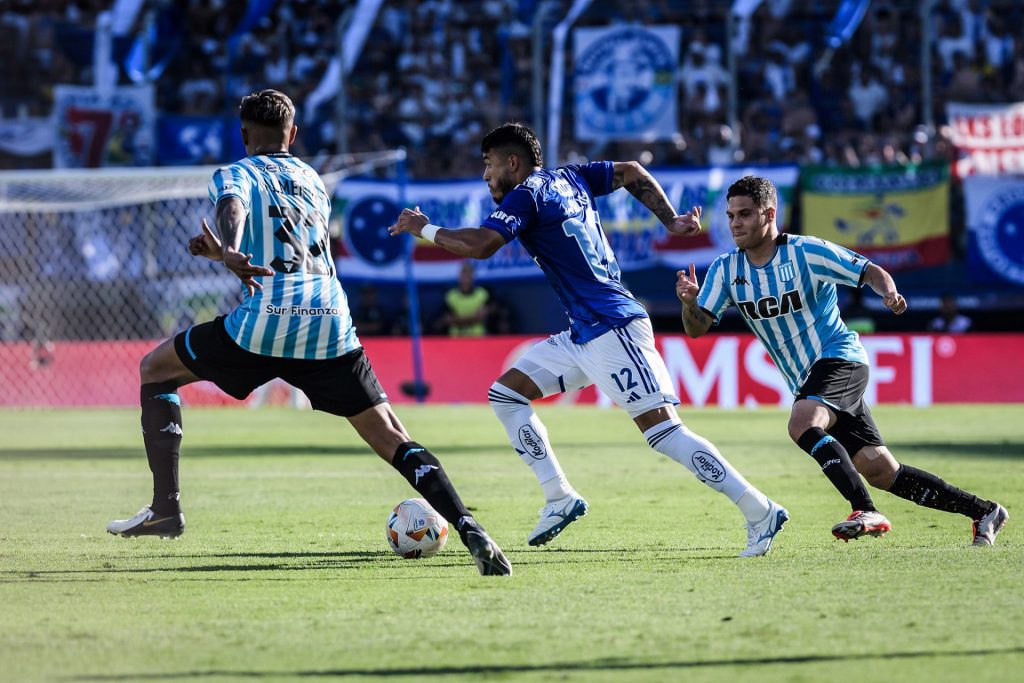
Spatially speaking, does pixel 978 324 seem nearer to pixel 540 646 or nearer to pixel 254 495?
pixel 254 495

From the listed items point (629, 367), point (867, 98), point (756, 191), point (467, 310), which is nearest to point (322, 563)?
point (629, 367)

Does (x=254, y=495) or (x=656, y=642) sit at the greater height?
(x=656, y=642)

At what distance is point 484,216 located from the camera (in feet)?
74.4

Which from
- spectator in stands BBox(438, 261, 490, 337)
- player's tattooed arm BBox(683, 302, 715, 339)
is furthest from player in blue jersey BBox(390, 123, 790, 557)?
spectator in stands BBox(438, 261, 490, 337)

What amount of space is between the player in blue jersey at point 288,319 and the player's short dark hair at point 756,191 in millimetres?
2110

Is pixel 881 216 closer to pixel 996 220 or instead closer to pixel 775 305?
pixel 996 220

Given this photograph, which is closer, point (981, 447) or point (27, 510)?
point (27, 510)

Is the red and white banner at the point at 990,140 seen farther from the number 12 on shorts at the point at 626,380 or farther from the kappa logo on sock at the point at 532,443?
the number 12 on shorts at the point at 626,380

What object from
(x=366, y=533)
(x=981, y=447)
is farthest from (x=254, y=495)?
(x=981, y=447)

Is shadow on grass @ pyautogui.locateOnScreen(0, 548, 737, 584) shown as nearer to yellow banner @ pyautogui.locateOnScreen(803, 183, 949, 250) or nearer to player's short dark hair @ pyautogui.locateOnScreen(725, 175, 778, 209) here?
player's short dark hair @ pyautogui.locateOnScreen(725, 175, 778, 209)

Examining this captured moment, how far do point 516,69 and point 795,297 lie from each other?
1780 cm

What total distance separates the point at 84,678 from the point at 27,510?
5.15 meters

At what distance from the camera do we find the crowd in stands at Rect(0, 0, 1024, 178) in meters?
23.6

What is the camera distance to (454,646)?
4.91m
